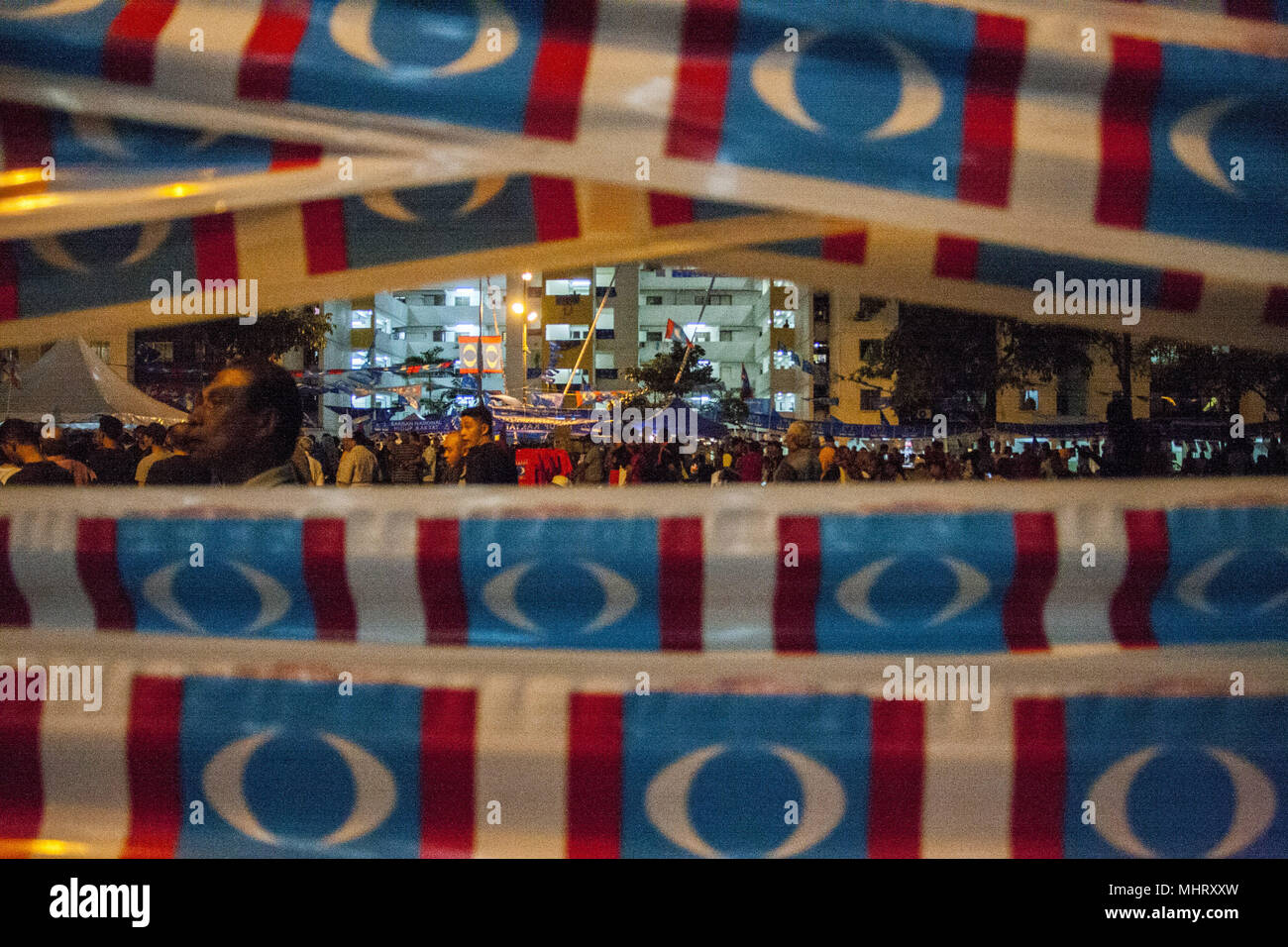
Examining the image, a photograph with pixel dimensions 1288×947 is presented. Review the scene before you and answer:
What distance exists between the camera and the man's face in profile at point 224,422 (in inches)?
84.8

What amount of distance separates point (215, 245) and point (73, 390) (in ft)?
53.1

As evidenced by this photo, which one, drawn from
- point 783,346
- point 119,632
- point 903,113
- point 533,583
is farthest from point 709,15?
point 783,346

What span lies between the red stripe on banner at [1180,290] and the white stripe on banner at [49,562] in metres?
1.81

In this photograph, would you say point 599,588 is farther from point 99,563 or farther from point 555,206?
point 99,563

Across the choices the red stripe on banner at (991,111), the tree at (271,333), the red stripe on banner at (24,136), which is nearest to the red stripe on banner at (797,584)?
the red stripe on banner at (991,111)

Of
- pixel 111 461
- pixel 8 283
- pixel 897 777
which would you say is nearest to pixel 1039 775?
pixel 897 777

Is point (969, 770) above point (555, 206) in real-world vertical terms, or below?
below

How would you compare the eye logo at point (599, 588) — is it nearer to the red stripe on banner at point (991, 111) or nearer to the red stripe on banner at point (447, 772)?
the red stripe on banner at point (447, 772)

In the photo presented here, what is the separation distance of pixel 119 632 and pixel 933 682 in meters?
1.34

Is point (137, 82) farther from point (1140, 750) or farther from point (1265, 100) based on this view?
point (1140, 750)

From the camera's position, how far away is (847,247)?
1.88 metres

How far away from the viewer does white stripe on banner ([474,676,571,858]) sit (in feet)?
5.34

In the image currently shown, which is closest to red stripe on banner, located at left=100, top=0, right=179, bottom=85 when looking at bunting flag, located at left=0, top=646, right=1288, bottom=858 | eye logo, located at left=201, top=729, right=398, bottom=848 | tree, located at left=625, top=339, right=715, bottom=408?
bunting flag, located at left=0, top=646, right=1288, bottom=858

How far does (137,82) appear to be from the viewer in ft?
5.48
